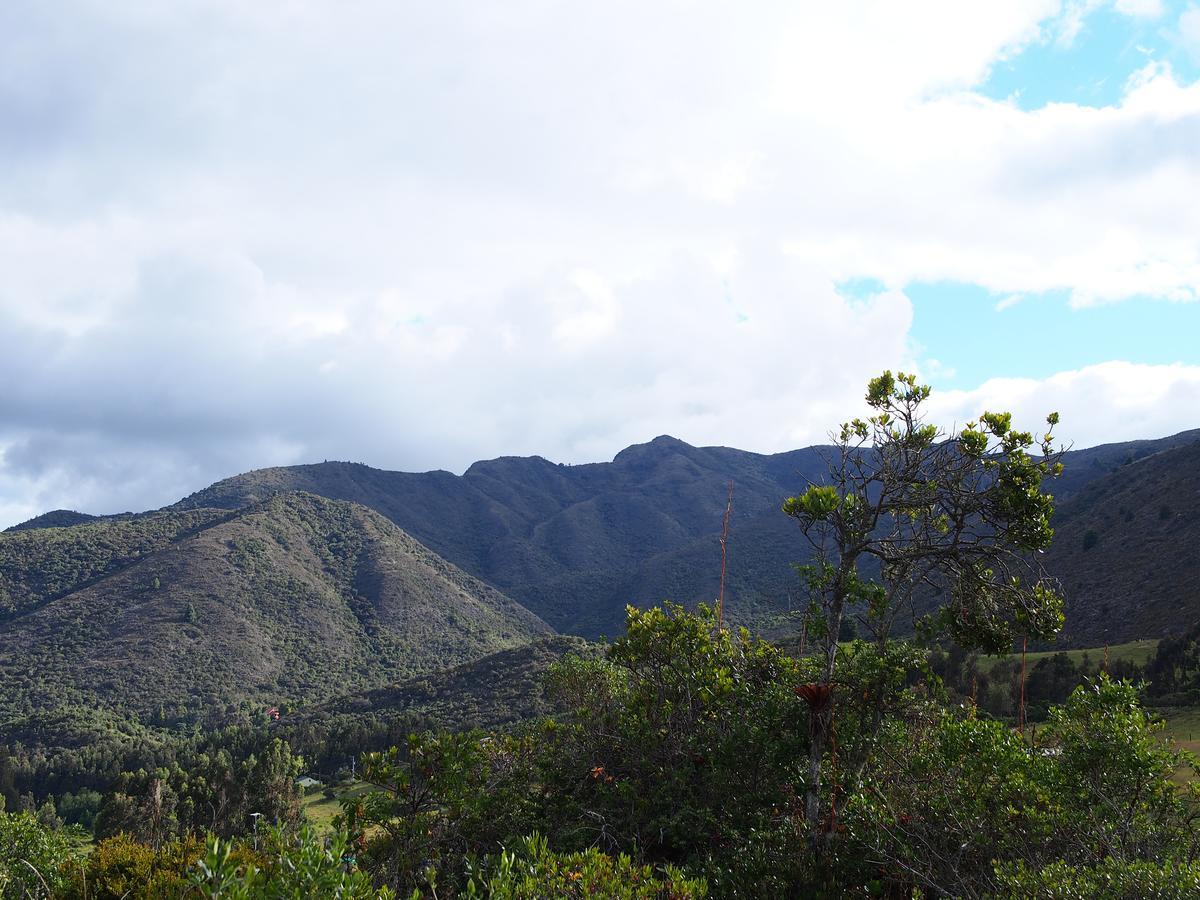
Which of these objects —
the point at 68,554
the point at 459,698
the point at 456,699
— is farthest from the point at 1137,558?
the point at 68,554

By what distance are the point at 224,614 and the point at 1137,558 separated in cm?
10199

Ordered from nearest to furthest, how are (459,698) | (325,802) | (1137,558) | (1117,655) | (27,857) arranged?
(27,857), (1117,655), (325,802), (1137,558), (459,698)

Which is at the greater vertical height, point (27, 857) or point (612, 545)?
point (612, 545)

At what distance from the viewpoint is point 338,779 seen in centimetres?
6319

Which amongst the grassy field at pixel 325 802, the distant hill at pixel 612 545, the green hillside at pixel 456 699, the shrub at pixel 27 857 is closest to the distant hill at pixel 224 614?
the green hillside at pixel 456 699

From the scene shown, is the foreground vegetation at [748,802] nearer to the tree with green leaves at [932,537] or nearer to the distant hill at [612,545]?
the tree with green leaves at [932,537]

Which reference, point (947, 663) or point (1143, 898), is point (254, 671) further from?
point (1143, 898)

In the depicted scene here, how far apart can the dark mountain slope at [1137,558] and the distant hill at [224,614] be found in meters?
77.9

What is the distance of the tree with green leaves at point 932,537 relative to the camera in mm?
7281

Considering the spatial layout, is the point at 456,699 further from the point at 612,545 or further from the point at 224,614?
the point at 612,545

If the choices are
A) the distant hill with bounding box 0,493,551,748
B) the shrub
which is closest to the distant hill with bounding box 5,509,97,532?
the distant hill with bounding box 0,493,551,748

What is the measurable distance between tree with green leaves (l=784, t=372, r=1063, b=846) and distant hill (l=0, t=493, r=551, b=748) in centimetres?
9040

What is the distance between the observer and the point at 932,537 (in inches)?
328

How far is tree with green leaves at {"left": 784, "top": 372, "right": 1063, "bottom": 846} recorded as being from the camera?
7.28 m
